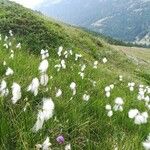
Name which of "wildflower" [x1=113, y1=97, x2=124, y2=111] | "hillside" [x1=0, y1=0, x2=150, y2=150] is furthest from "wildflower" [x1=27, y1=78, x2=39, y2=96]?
"wildflower" [x1=113, y1=97, x2=124, y2=111]

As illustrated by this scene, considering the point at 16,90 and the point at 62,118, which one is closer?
the point at 16,90

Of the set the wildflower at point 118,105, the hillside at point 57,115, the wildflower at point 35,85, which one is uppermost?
the wildflower at point 35,85

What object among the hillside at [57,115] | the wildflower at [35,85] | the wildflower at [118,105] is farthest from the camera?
the wildflower at [118,105]

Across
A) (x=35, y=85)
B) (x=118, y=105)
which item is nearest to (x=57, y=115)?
(x=35, y=85)

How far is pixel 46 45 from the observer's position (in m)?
18.3

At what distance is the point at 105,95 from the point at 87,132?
2934 millimetres

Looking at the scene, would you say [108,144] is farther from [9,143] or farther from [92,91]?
[92,91]

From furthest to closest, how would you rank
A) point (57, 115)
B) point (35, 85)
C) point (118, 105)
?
point (118, 105) < point (57, 115) < point (35, 85)

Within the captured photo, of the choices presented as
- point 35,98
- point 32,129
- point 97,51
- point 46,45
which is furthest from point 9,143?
point 97,51

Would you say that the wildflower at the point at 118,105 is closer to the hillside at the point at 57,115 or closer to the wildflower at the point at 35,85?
the hillside at the point at 57,115

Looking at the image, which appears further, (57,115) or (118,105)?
(118,105)

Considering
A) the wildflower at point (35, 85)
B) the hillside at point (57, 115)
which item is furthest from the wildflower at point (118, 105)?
the wildflower at point (35, 85)

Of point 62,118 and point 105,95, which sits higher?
point 62,118

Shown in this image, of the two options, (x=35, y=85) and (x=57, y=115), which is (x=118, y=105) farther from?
(x=35, y=85)
